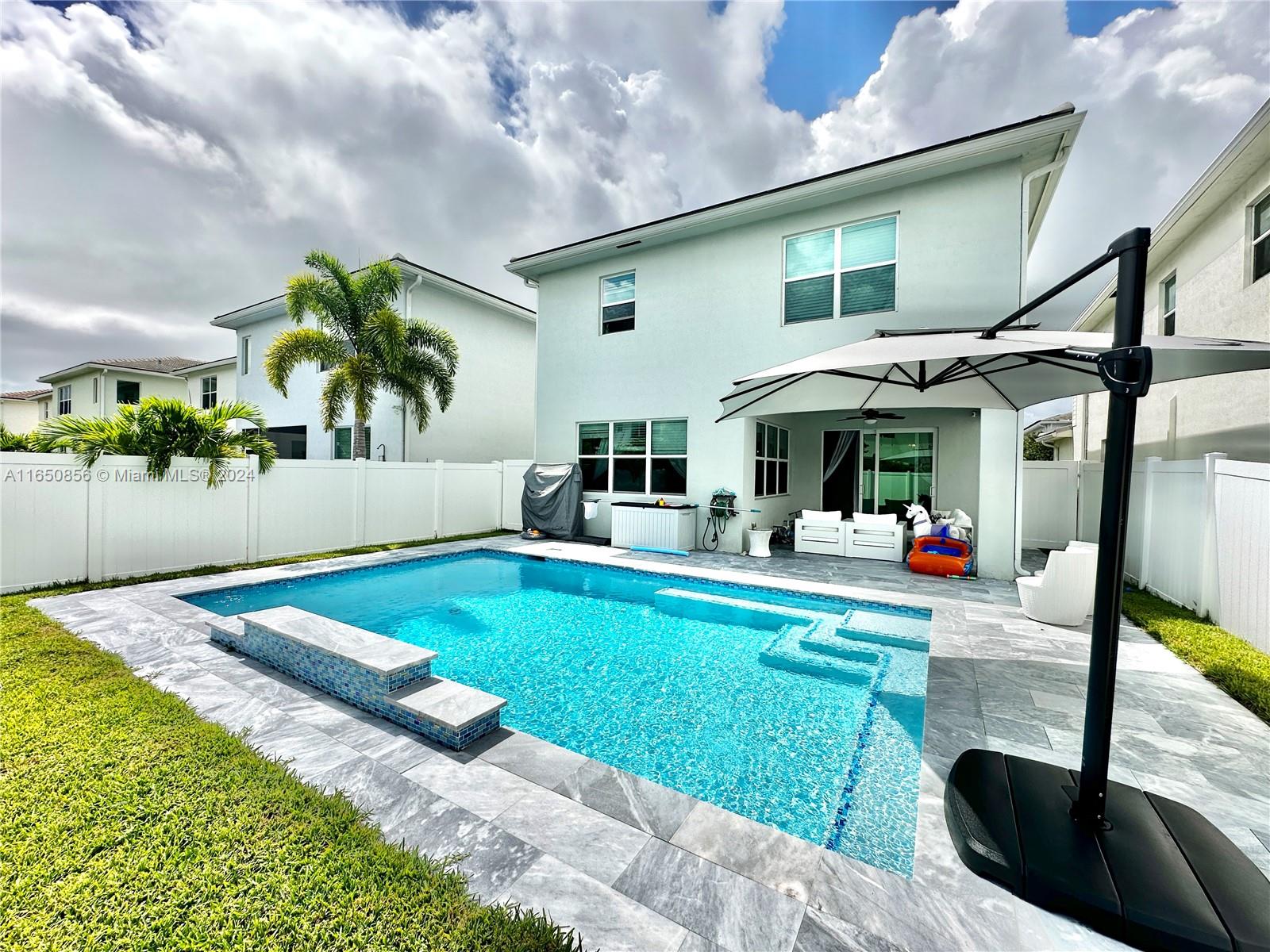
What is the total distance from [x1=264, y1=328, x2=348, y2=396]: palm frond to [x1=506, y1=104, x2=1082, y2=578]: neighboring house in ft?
15.2

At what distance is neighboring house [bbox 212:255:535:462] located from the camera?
1342 centimetres

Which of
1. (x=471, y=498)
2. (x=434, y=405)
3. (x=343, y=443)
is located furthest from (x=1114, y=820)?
(x=343, y=443)

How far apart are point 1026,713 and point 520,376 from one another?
15287mm

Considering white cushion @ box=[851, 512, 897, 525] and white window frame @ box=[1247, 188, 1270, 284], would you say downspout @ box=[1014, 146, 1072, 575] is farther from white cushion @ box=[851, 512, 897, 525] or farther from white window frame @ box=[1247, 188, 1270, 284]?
white window frame @ box=[1247, 188, 1270, 284]

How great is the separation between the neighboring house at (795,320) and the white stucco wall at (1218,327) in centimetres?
248

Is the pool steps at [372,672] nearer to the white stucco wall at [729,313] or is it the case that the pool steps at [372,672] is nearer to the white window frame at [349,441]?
the white stucco wall at [729,313]

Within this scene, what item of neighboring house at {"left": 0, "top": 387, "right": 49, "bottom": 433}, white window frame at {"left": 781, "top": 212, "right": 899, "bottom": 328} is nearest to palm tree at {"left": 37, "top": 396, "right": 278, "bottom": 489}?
white window frame at {"left": 781, "top": 212, "right": 899, "bottom": 328}

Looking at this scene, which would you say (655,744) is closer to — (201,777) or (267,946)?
(267,946)

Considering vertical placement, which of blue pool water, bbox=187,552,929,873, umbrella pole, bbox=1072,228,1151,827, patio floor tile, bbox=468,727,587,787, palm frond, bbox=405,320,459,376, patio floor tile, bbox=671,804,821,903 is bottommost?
blue pool water, bbox=187,552,929,873

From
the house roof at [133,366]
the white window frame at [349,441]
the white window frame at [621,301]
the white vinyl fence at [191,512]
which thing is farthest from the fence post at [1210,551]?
the house roof at [133,366]

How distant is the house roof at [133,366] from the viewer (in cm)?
2161

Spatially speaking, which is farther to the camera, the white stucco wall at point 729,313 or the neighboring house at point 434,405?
the neighboring house at point 434,405

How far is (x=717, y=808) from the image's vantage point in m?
2.46

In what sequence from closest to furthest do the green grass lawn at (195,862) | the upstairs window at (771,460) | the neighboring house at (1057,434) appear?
the green grass lawn at (195,862) → the upstairs window at (771,460) → the neighboring house at (1057,434)
